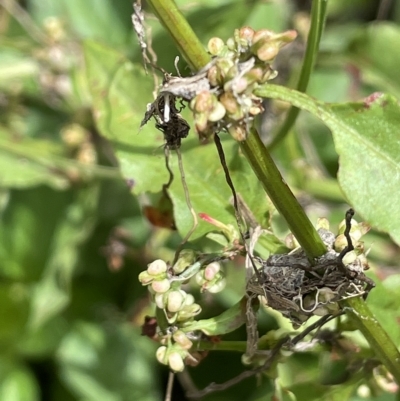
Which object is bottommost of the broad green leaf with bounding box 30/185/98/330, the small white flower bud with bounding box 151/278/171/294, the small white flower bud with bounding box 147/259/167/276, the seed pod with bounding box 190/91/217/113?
the small white flower bud with bounding box 151/278/171/294

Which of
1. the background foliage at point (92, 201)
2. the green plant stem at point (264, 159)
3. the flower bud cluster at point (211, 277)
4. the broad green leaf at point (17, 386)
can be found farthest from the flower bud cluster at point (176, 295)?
the broad green leaf at point (17, 386)

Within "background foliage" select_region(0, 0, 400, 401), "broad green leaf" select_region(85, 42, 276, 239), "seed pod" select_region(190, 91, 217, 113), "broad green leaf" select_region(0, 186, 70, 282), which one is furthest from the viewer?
A: "broad green leaf" select_region(0, 186, 70, 282)

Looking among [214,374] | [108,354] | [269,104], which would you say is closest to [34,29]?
[269,104]

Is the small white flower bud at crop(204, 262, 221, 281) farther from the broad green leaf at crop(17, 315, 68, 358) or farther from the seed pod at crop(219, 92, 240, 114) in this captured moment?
the broad green leaf at crop(17, 315, 68, 358)

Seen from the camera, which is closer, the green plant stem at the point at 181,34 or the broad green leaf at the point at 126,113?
the green plant stem at the point at 181,34

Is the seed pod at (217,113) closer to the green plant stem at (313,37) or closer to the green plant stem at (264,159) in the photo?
the green plant stem at (264,159)

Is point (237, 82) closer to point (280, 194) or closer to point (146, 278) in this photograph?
point (280, 194)

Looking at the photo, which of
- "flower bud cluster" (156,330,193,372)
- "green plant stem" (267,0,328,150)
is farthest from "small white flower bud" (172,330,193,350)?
"green plant stem" (267,0,328,150)
